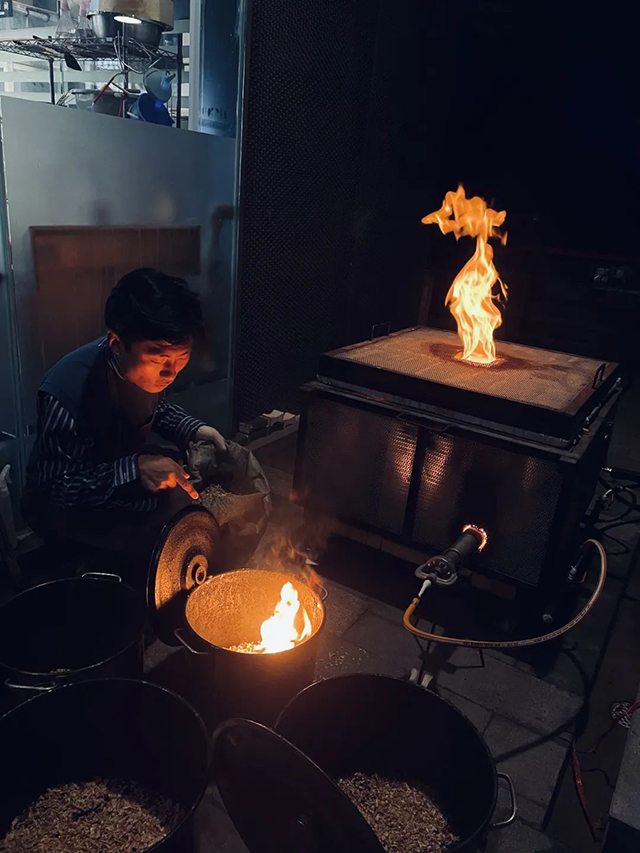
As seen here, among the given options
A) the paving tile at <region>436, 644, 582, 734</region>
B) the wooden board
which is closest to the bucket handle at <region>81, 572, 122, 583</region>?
the wooden board

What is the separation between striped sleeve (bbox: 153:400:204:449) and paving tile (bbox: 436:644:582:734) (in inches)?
76.8

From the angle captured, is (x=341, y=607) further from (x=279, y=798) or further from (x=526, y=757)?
(x=279, y=798)

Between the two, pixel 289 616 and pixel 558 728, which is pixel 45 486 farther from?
pixel 558 728

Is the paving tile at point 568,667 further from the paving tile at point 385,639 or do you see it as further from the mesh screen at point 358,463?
the mesh screen at point 358,463

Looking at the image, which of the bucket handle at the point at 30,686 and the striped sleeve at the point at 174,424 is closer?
the bucket handle at the point at 30,686

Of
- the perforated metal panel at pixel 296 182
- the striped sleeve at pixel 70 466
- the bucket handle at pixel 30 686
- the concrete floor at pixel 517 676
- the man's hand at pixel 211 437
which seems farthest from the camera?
the perforated metal panel at pixel 296 182

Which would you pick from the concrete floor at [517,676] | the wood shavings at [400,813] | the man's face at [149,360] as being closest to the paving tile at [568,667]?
the concrete floor at [517,676]

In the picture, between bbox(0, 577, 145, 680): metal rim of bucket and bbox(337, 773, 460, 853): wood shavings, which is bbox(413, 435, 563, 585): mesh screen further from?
bbox(0, 577, 145, 680): metal rim of bucket

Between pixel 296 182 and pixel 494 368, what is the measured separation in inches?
106

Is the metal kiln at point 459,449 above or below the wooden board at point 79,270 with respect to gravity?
below

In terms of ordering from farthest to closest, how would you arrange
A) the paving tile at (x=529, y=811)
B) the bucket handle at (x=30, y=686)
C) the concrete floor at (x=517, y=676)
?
the concrete floor at (x=517, y=676) → the paving tile at (x=529, y=811) → the bucket handle at (x=30, y=686)

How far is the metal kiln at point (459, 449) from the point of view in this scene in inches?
128

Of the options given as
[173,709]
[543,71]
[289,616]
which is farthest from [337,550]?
[543,71]

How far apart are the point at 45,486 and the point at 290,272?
3258 millimetres
